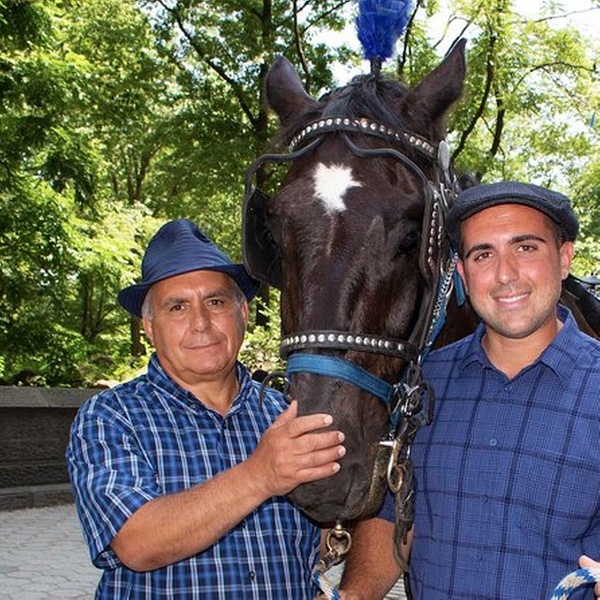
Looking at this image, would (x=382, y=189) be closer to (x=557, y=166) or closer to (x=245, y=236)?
(x=245, y=236)

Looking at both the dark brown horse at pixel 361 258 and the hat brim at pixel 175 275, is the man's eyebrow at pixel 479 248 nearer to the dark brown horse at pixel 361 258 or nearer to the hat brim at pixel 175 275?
the dark brown horse at pixel 361 258

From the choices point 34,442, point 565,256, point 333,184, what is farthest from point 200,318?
point 34,442

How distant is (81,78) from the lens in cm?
1045

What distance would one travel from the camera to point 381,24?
2967 millimetres

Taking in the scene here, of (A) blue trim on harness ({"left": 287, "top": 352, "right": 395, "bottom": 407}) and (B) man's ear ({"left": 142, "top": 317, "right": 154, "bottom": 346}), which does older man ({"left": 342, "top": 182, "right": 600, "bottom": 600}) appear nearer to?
(A) blue trim on harness ({"left": 287, "top": 352, "right": 395, "bottom": 407})

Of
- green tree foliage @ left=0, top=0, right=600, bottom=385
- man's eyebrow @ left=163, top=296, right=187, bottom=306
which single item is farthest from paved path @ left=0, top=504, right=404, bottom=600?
man's eyebrow @ left=163, top=296, right=187, bottom=306

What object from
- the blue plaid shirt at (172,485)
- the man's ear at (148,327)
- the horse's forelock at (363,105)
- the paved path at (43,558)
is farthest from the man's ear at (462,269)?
the paved path at (43,558)

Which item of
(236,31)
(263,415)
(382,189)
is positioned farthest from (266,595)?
(236,31)

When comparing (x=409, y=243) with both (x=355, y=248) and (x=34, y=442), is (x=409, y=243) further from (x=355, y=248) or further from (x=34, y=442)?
(x=34, y=442)

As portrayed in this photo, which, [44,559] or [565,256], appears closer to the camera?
[565,256]

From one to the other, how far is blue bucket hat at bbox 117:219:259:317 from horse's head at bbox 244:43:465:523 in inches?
9.8

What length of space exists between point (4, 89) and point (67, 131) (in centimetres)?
85

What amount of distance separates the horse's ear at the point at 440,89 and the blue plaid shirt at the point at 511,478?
0.85m

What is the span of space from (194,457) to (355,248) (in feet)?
2.87
